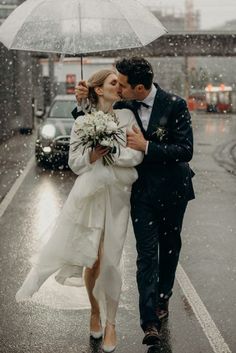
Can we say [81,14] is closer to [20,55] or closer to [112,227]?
[112,227]

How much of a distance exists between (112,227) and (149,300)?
56cm

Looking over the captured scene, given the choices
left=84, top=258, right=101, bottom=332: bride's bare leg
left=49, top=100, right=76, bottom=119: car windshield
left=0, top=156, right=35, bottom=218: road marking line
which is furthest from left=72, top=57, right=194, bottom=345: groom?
left=49, top=100, right=76, bottom=119: car windshield

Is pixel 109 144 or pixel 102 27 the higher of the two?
pixel 102 27

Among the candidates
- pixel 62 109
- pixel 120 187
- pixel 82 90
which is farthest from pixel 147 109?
pixel 62 109

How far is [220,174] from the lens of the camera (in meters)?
14.9

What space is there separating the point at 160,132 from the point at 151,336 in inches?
53.9

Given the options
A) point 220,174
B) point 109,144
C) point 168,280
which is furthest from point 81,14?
point 220,174

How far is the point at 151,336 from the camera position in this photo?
4.41 m

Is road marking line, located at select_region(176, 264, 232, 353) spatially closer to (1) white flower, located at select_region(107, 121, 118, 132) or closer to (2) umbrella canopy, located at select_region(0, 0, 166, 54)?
(1) white flower, located at select_region(107, 121, 118, 132)

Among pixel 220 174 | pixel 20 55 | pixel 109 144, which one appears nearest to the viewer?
pixel 109 144

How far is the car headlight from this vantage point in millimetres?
15266

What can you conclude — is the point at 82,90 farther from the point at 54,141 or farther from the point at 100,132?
the point at 54,141


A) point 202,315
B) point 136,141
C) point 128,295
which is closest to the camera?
point 136,141

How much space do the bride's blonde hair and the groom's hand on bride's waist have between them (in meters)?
0.34
